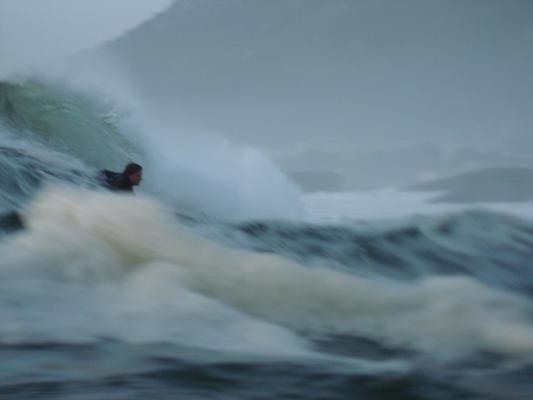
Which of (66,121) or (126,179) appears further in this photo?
(66,121)

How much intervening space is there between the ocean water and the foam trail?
0.01 meters

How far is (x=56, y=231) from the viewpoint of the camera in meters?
4.57

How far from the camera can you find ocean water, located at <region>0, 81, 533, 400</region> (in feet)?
8.32

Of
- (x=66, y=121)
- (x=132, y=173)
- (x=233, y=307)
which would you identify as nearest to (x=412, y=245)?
(x=132, y=173)

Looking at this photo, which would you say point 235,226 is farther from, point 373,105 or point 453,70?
point 453,70

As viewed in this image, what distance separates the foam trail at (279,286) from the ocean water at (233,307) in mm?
14

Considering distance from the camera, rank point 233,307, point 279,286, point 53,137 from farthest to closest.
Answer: point 53,137, point 279,286, point 233,307

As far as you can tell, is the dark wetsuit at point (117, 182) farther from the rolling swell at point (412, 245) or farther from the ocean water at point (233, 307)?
the rolling swell at point (412, 245)

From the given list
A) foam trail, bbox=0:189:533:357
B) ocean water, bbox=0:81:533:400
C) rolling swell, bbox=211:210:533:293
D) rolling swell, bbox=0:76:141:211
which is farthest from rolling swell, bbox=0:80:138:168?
foam trail, bbox=0:189:533:357

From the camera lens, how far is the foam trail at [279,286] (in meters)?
3.54

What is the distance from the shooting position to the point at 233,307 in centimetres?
372

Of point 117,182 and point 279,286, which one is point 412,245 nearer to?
point 117,182

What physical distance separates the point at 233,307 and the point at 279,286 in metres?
0.59

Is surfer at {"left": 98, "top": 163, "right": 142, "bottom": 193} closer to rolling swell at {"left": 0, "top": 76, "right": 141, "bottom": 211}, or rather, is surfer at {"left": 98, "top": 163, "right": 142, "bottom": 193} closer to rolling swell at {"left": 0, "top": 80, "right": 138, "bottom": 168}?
rolling swell at {"left": 0, "top": 76, "right": 141, "bottom": 211}
